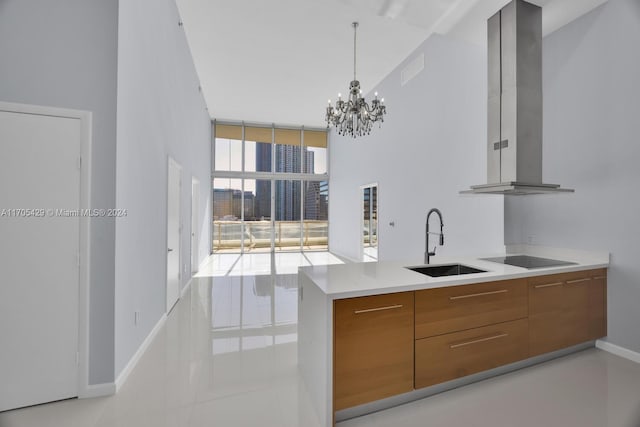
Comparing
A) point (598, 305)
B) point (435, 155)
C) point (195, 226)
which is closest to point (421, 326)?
point (598, 305)

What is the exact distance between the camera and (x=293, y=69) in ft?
17.3

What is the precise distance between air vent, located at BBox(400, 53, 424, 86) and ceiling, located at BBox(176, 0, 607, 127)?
0.70 feet

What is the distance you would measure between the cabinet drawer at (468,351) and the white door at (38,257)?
2.43 meters

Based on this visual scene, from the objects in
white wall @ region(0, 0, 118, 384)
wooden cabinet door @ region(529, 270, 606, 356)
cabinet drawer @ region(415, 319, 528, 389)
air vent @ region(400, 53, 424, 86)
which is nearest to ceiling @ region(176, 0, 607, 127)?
air vent @ region(400, 53, 424, 86)

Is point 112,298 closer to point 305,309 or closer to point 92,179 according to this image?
point 92,179

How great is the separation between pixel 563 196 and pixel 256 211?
7330mm

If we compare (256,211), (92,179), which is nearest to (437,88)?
(92,179)

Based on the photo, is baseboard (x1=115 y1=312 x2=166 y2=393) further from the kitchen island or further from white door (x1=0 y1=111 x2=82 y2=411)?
the kitchen island

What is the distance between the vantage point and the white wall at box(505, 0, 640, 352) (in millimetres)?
2393

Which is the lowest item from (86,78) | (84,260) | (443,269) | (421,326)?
(421,326)

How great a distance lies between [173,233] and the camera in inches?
147

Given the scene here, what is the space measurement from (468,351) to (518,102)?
7.26 ft

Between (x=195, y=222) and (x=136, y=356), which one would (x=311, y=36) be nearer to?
(x=195, y=222)

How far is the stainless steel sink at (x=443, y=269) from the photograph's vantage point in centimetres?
232
